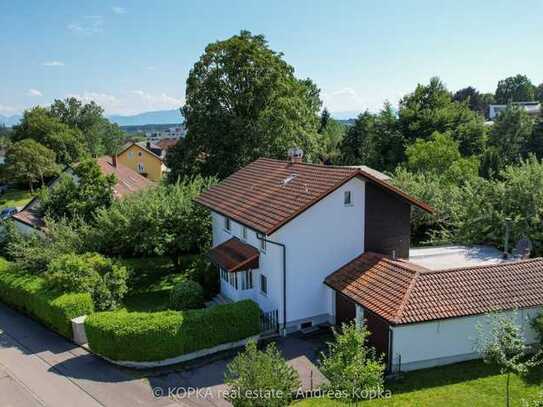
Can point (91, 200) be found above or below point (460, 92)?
below

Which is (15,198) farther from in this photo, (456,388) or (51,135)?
(456,388)

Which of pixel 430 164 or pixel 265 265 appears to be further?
pixel 430 164

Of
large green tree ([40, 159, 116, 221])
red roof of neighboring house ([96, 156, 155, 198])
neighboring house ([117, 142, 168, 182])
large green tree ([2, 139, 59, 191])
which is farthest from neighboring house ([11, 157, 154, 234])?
neighboring house ([117, 142, 168, 182])

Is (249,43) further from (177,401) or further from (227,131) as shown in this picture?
(177,401)

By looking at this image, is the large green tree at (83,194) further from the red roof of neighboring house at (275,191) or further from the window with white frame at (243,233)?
the window with white frame at (243,233)

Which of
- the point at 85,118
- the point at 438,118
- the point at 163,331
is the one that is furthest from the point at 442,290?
the point at 85,118

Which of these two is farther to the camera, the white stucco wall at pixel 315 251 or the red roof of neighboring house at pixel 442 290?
the white stucco wall at pixel 315 251

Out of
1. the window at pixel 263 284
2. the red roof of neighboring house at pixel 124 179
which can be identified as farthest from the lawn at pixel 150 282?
the red roof of neighboring house at pixel 124 179

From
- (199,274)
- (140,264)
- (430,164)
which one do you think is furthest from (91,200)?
(430,164)

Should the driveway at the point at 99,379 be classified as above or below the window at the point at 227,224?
below
